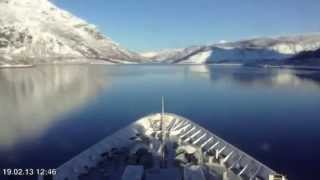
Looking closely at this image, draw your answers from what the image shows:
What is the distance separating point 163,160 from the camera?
30672 mm

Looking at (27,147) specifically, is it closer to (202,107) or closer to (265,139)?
(265,139)

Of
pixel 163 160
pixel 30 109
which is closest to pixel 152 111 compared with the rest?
pixel 30 109

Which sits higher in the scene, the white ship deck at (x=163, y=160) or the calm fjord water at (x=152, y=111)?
the white ship deck at (x=163, y=160)

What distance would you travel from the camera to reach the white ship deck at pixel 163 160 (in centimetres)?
2588

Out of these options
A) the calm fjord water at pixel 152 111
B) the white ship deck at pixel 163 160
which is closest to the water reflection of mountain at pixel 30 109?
the calm fjord water at pixel 152 111

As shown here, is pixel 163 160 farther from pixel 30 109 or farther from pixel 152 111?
pixel 30 109

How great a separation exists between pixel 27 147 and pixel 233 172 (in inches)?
981

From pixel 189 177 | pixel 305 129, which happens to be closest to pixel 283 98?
pixel 305 129

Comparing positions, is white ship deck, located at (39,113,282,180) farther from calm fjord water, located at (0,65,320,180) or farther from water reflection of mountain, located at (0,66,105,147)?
water reflection of mountain, located at (0,66,105,147)

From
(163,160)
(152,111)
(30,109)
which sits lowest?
(152,111)

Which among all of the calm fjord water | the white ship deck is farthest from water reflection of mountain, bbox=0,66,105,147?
the white ship deck

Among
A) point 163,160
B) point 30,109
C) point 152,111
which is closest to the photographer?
point 163,160

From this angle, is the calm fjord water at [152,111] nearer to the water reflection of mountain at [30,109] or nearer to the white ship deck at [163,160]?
the water reflection of mountain at [30,109]

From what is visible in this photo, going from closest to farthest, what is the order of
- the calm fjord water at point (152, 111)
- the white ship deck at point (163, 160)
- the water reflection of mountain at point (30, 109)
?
1. the white ship deck at point (163, 160)
2. the calm fjord water at point (152, 111)
3. the water reflection of mountain at point (30, 109)
